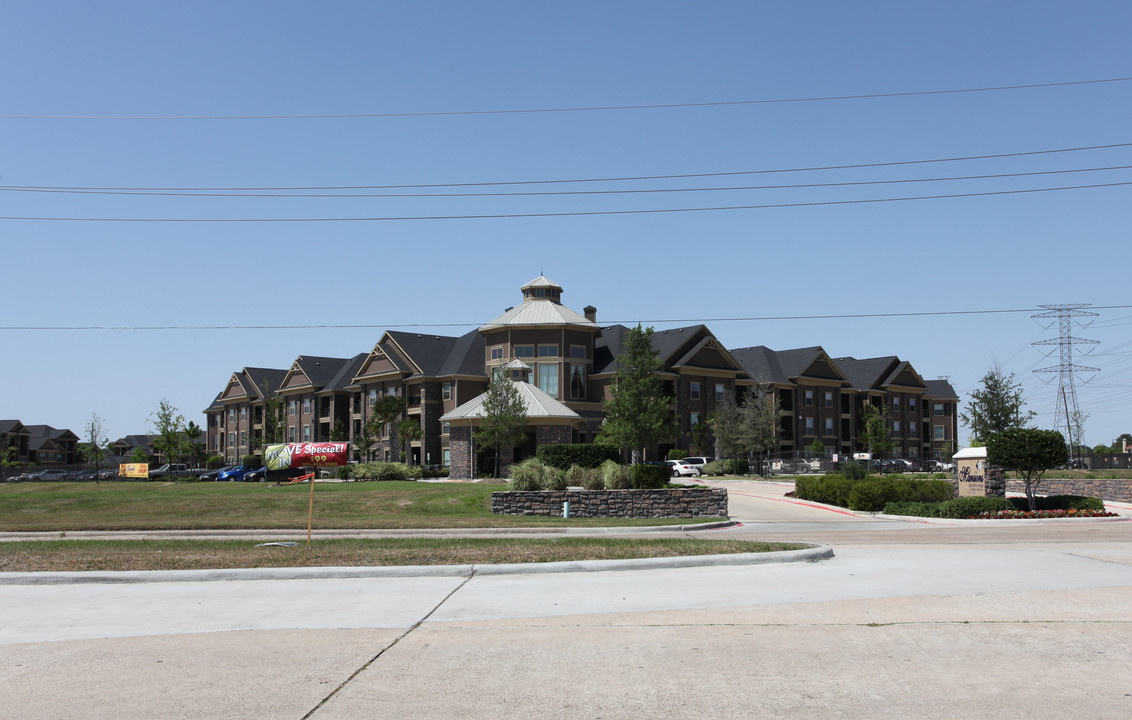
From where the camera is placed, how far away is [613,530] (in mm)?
23391

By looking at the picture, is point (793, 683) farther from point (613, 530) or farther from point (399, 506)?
point (399, 506)

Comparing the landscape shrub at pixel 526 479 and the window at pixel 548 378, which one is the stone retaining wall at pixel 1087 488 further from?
the window at pixel 548 378

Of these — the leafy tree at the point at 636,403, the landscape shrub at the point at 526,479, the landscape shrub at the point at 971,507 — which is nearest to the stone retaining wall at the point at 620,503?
the landscape shrub at the point at 526,479

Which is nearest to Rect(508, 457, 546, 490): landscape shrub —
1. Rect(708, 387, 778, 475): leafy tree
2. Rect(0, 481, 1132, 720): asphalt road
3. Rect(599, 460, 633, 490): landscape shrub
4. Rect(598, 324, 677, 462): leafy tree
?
Rect(599, 460, 633, 490): landscape shrub

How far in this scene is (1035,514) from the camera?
93.4 feet

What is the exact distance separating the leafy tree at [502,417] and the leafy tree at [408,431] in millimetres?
21394

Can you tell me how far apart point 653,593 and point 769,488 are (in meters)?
38.2

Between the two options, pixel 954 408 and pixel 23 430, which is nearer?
pixel 954 408

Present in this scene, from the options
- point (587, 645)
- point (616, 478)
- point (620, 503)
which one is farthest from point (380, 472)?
point (587, 645)

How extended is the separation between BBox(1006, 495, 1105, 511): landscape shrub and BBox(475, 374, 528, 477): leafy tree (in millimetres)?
25494

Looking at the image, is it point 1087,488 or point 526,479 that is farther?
point 1087,488

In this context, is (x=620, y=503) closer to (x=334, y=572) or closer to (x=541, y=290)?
(x=334, y=572)

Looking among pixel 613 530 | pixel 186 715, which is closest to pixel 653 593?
pixel 186 715

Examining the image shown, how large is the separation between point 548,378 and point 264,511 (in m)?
37.9
